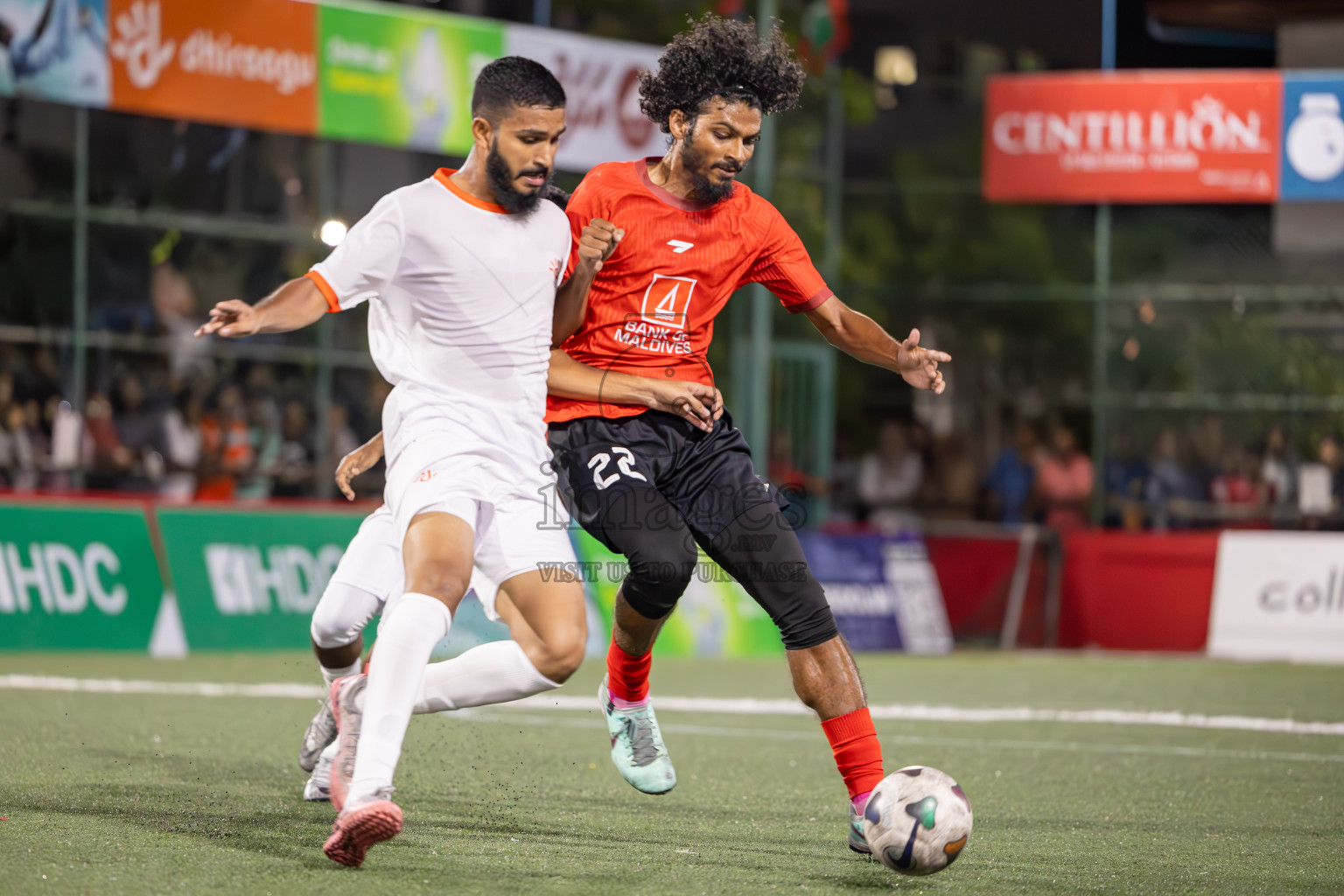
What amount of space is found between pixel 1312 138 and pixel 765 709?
12075 millimetres

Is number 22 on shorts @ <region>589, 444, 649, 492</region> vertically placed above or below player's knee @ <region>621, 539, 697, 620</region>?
above

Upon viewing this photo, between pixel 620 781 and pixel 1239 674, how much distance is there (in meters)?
7.75

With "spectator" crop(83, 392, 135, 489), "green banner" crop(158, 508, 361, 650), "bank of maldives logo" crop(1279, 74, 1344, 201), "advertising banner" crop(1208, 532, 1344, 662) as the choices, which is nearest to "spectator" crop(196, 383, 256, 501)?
"spectator" crop(83, 392, 135, 489)

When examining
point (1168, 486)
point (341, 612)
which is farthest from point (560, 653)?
point (1168, 486)

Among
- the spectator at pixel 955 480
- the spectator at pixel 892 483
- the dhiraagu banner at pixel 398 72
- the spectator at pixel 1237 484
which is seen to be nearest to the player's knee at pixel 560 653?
the dhiraagu banner at pixel 398 72

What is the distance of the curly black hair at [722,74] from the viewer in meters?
5.77

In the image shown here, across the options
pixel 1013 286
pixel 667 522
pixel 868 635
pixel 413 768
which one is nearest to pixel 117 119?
pixel 868 635

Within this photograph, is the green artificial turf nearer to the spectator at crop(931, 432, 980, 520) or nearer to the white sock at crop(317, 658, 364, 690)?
the white sock at crop(317, 658, 364, 690)

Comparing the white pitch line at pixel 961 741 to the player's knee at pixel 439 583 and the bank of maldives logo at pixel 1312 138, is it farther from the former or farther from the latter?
the bank of maldives logo at pixel 1312 138

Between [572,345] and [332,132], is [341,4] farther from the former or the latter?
[572,345]

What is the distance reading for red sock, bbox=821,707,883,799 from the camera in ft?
17.6

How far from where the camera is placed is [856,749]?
539cm

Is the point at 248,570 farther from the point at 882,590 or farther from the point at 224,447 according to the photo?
the point at 882,590

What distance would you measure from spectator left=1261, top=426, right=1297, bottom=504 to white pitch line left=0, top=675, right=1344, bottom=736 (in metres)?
9.82
